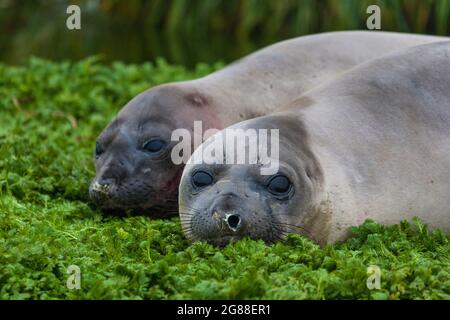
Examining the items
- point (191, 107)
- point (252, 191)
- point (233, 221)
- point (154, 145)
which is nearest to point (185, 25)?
point (191, 107)

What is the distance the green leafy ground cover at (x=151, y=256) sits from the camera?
5062 mm

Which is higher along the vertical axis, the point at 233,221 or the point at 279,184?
the point at 279,184

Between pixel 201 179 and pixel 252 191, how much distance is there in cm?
36

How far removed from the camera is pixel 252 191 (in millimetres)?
5984

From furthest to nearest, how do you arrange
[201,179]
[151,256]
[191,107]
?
1. [191,107]
2. [201,179]
3. [151,256]

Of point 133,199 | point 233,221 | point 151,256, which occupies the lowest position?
point 151,256

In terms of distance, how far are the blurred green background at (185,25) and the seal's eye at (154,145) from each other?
34.3ft

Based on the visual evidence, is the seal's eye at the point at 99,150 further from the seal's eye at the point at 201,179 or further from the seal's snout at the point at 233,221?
the seal's snout at the point at 233,221

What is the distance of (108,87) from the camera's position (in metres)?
10.7

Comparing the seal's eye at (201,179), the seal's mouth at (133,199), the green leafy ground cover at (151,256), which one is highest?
the seal's mouth at (133,199)

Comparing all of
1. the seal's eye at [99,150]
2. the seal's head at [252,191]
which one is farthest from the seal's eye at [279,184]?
the seal's eye at [99,150]

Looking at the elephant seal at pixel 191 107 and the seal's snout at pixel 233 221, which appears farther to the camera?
the elephant seal at pixel 191 107

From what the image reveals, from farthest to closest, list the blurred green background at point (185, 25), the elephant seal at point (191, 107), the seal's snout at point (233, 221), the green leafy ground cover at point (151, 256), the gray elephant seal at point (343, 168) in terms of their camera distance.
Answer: the blurred green background at point (185, 25) < the elephant seal at point (191, 107) < the gray elephant seal at point (343, 168) < the seal's snout at point (233, 221) < the green leafy ground cover at point (151, 256)

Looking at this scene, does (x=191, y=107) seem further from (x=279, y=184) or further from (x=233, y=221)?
(x=233, y=221)
